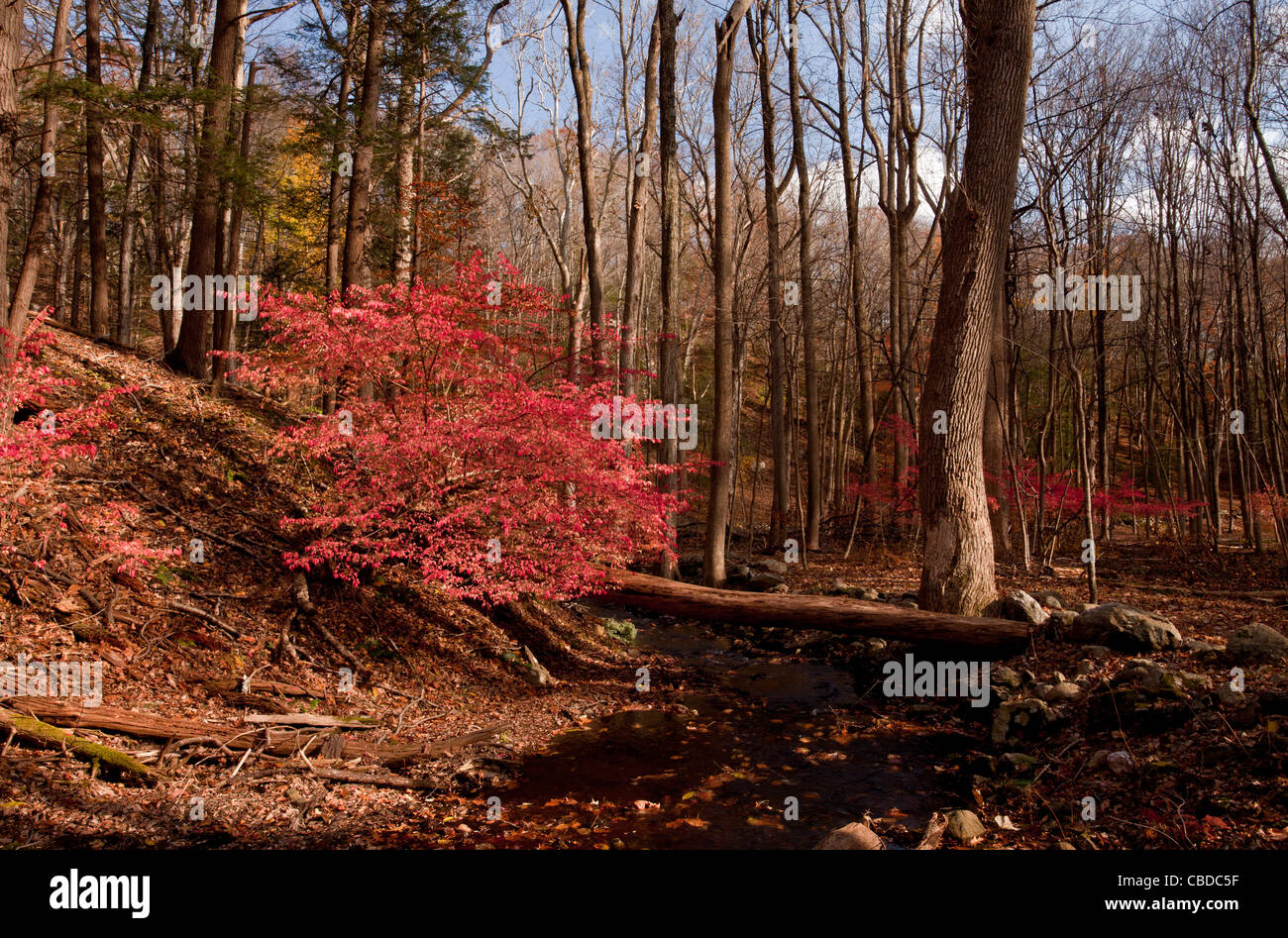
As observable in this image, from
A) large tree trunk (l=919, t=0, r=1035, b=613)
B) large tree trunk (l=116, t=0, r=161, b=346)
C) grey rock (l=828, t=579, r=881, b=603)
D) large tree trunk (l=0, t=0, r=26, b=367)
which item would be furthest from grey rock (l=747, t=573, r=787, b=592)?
large tree trunk (l=116, t=0, r=161, b=346)

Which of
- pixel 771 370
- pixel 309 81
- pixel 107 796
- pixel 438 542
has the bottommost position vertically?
pixel 107 796

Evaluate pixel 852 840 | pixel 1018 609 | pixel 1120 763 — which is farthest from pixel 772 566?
pixel 852 840

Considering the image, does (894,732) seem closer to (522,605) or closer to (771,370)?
(522,605)

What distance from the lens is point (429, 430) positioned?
21.7 ft

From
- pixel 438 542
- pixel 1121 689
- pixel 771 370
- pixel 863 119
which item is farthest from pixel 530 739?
pixel 863 119

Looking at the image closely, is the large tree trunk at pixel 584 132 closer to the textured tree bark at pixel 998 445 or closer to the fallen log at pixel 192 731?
the textured tree bark at pixel 998 445

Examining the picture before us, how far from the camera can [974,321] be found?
7898 millimetres

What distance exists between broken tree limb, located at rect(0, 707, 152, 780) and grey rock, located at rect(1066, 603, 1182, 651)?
7.94m

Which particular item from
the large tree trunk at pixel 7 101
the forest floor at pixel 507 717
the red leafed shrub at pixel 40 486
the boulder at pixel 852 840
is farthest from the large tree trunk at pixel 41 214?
the boulder at pixel 852 840

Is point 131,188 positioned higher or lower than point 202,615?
higher

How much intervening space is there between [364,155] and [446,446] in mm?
6889

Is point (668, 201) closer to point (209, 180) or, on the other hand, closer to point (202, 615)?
point (209, 180)

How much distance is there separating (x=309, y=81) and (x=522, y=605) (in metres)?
12.1

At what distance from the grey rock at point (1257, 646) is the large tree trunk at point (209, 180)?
13.0 metres
